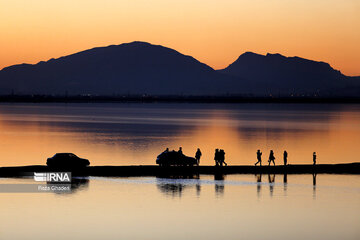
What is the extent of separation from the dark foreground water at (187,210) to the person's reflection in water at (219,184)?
0.07 metres

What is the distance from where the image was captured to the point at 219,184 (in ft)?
150

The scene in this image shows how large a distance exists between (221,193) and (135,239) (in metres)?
11.6

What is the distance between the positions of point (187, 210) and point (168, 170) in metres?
13.2

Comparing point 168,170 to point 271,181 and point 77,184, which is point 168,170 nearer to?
point 271,181

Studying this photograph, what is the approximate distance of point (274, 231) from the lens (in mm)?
33562

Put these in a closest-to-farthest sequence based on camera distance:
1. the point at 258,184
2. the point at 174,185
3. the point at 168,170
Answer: the point at 174,185
the point at 258,184
the point at 168,170

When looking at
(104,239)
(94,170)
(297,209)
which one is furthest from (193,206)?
(94,170)

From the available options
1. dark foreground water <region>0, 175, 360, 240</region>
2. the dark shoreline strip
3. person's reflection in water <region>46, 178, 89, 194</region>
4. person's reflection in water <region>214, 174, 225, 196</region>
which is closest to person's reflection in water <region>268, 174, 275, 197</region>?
dark foreground water <region>0, 175, 360, 240</region>

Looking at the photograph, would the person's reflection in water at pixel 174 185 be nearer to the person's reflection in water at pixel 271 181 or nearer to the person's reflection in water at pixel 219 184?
the person's reflection in water at pixel 219 184

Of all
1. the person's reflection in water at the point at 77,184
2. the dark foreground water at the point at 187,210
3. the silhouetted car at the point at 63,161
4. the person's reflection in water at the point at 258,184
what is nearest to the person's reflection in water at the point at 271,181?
the dark foreground water at the point at 187,210

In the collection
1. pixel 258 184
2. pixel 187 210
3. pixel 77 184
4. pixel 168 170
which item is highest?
pixel 168 170

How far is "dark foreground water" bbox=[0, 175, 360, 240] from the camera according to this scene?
1301 inches

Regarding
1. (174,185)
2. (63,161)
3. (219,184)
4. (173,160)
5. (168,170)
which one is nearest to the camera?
(174,185)

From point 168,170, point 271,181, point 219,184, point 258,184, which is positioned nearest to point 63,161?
point 168,170
